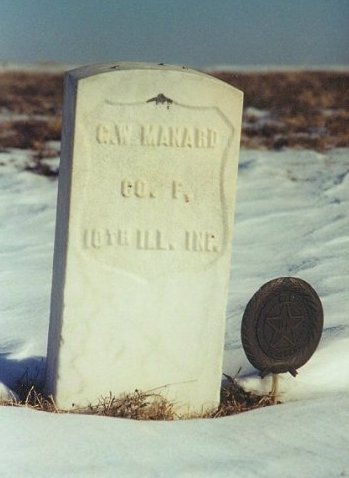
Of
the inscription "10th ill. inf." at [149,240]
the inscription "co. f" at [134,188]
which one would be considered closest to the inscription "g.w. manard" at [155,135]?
the inscription "co. f" at [134,188]

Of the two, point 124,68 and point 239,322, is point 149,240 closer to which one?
point 124,68

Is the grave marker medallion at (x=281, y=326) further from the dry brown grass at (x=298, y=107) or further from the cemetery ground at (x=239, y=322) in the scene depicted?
the dry brown grass at (x=298, y=107)

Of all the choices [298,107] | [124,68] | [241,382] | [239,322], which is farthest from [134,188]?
[298,107]

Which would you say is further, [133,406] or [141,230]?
[133,406]

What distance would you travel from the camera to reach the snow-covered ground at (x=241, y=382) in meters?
3.79

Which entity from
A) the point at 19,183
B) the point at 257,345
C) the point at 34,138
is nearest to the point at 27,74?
the point at 34,138

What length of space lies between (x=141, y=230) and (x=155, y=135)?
14.1 inches

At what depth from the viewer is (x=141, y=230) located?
4309 millimetres

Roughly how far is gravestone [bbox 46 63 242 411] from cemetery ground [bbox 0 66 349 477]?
0.19m

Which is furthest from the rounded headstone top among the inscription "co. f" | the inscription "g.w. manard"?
the inscription "co. f"

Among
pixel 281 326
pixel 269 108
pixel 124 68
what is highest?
pixel 269 108

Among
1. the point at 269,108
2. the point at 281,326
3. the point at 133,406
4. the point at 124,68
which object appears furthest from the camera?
the point at 269,108

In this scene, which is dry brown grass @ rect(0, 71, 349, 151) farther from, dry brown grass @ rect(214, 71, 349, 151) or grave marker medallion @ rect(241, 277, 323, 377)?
grave marker medallion @ rect(241, 277, 323, 377)

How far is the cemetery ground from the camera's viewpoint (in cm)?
383
